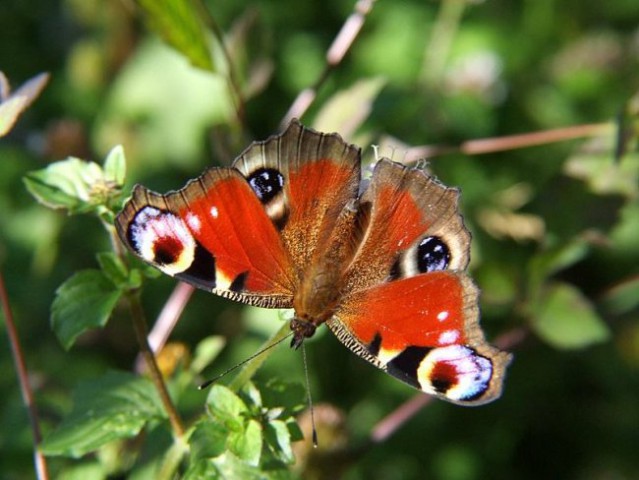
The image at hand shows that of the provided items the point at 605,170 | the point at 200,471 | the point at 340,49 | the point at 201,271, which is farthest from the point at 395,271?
the point at 605,170

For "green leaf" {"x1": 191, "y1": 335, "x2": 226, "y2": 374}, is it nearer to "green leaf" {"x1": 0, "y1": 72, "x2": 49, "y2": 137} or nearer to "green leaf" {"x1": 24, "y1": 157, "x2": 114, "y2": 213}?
"green leaf" {"x1": 24, "y1": 157, "x2": 114, "y2": 213}

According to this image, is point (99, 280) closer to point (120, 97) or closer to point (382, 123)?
point (382, 123)

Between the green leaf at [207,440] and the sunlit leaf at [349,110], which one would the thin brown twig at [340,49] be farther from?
the green leaf at [207,440]

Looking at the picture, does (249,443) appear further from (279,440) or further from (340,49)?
(340,49)

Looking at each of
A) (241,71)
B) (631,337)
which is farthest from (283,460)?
(631,337)

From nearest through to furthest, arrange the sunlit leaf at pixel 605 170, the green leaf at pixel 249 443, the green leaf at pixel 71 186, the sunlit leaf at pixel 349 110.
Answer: the green leaf at pixel 249 443
the green leaf at pixel 71 186
the sunlit leaf at pixel 349 110
the sunlit leaf at pixel 605 170

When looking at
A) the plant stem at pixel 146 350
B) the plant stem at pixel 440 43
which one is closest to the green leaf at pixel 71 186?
the plant stem at pixel 146 350

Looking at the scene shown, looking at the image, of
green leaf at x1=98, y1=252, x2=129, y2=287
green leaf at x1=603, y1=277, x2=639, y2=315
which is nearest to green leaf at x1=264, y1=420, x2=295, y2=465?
green leaf at x1=98, y1=252, x2=129, y2=287
